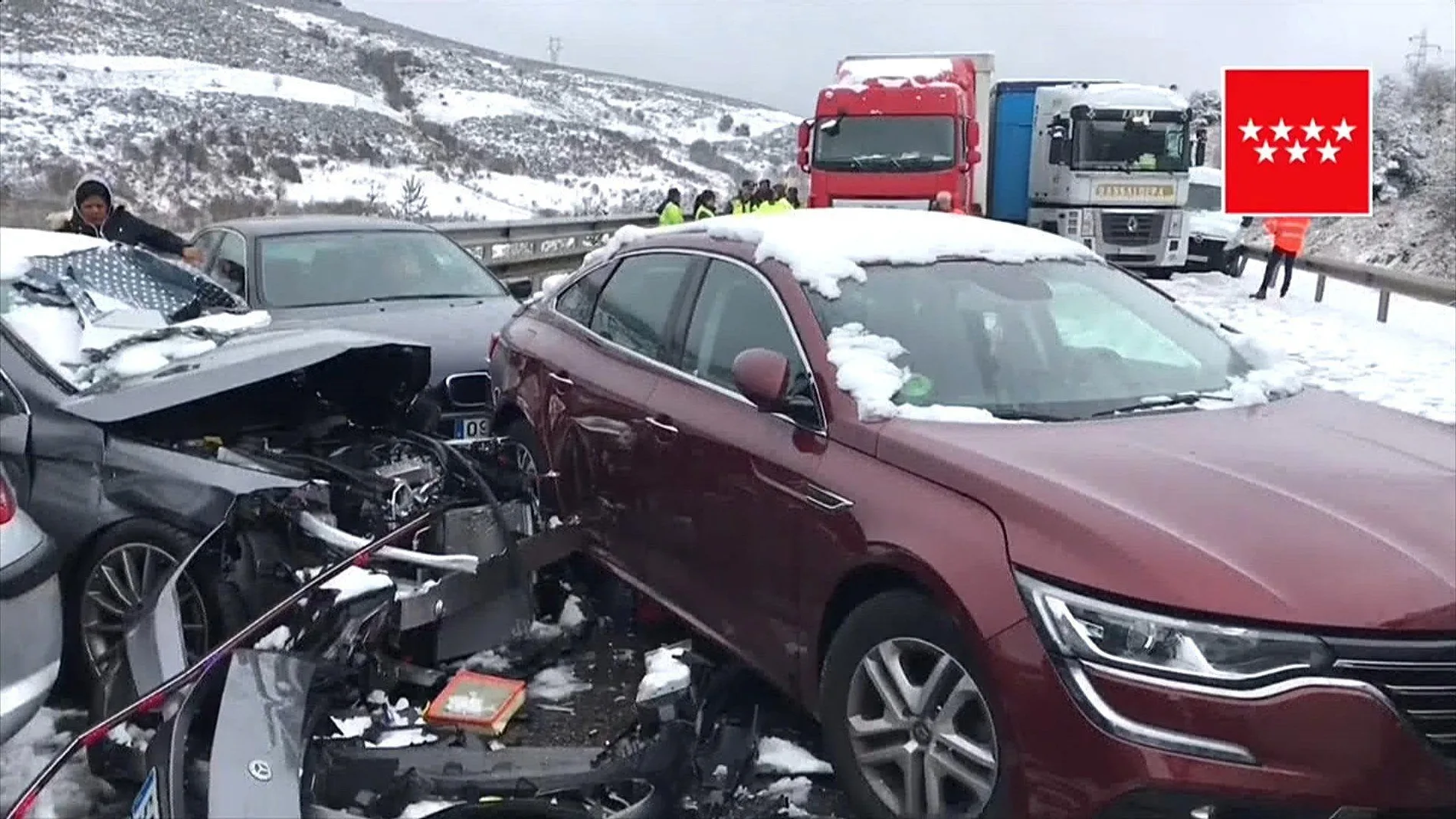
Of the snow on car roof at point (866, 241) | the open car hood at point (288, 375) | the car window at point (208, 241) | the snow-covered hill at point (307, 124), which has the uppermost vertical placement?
the snow-covered hill at point (307, 124)

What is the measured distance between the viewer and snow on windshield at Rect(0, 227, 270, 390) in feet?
16.3

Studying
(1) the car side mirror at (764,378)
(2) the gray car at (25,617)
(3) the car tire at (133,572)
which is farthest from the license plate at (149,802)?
(1) the car side mirror at (764,378)

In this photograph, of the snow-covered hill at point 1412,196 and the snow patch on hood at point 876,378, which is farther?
the snow-covered hill at point 1412,196

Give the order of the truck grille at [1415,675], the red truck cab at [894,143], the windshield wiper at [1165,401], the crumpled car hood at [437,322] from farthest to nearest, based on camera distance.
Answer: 1. the red truck cab at [894,143]
2. the crumpled car hood at [437,322]
3. the windshield wiper at [1165,401]
4. the truck grille at [1415,675]

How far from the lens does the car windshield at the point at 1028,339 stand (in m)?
3.86

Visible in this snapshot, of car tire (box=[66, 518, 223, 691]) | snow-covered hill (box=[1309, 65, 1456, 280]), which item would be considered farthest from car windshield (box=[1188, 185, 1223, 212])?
car tire (box=[66, 518, 223, 691])

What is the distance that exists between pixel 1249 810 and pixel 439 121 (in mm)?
70006

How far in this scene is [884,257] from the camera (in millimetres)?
4332

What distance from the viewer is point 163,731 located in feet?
9.82

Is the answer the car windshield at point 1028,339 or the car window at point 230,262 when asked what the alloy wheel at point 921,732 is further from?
the car window at point 230,262

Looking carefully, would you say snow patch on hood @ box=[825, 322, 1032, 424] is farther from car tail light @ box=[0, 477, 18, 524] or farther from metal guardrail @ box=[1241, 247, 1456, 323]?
metal guardrail @ box=[1241, 247, 1456, 323]

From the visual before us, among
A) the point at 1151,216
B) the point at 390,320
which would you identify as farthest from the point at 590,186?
the point at 390,320

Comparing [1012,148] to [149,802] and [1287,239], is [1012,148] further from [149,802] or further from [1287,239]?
[149,802]

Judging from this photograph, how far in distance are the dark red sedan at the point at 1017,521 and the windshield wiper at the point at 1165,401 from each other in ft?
0.05
